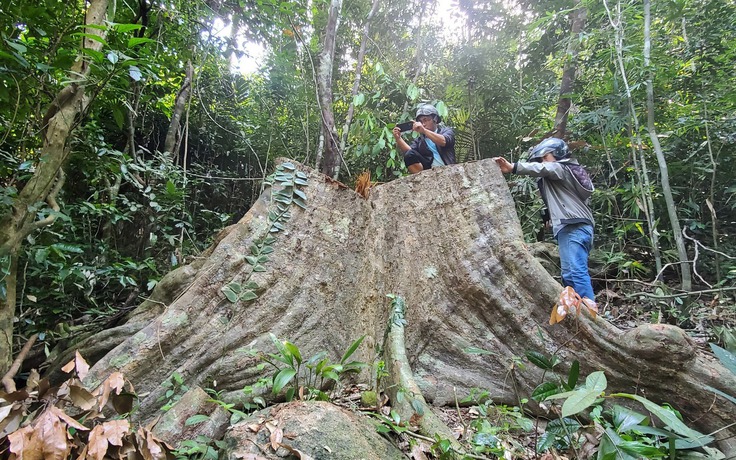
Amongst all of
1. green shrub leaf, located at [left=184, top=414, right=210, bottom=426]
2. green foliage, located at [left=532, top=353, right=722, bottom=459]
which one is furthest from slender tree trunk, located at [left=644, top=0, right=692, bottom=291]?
green shrub leaf, located at [left=184, top=414, right=210, bottom=426]

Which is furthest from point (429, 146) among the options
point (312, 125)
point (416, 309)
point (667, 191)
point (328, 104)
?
point (312, 125)

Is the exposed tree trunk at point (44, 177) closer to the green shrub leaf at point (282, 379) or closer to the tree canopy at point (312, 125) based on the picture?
the tree canopy at point (312, 125)

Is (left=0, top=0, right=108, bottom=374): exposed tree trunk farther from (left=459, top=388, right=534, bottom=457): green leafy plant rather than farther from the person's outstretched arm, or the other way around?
(left=459, top=388, right=534, bottom=457): green leafy plant

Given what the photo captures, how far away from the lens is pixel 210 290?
115 inches

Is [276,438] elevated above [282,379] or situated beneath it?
situated beneath

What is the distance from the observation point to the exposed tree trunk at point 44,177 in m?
2.65

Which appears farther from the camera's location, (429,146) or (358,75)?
(358,75)

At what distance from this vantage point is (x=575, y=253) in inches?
138

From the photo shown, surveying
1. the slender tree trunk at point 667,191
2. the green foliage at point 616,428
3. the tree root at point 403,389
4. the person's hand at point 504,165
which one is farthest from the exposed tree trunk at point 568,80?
the green foliage at point 616,428

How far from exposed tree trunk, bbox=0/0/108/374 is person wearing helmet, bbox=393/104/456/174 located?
2.84 metres

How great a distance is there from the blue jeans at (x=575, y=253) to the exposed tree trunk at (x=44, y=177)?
403 centimetres

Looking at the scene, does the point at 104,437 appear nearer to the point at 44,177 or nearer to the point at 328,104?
the point at 44,177

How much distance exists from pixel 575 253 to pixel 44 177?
4.25 metres

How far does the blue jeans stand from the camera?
3.40 meters
